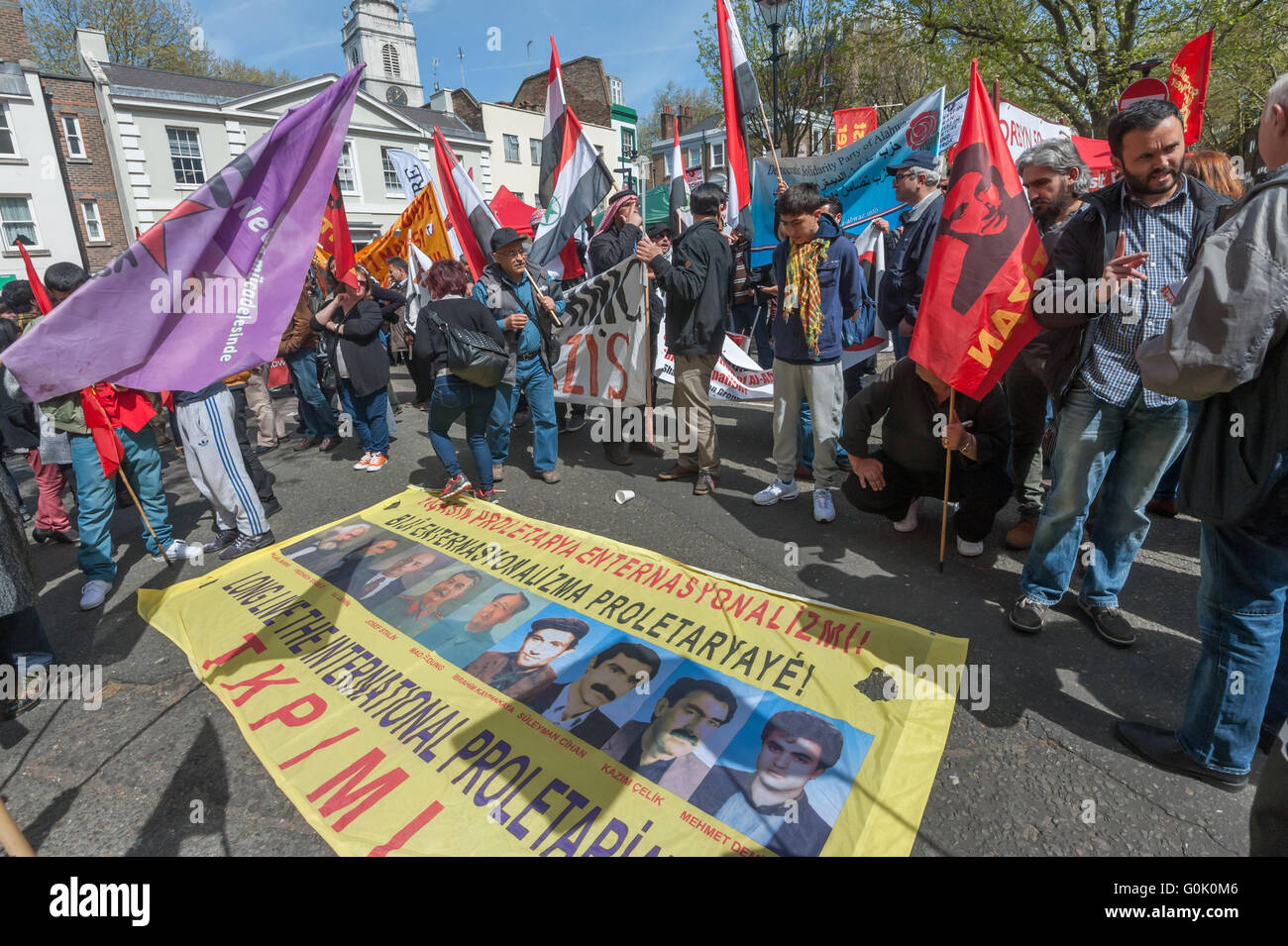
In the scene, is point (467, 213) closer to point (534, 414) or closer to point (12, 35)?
point (534, 414)

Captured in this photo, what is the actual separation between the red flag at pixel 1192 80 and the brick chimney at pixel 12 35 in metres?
34.6

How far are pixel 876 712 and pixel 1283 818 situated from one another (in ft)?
4.35

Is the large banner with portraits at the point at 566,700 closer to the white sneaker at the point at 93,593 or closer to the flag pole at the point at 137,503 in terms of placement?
the white sneaker at the point at 93,593

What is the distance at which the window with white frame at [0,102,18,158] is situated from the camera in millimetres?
22522

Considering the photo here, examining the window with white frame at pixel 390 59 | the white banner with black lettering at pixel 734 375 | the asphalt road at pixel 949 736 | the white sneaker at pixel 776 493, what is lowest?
the asphalt road at pixel 949 736

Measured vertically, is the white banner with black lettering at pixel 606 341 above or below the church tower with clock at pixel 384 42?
below

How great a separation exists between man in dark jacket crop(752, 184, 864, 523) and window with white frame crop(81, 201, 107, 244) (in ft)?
99.0

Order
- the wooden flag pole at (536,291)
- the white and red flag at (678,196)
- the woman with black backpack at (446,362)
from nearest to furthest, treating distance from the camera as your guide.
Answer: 1. the woman with black backpack at (446,362)
2. the wooden flag pole at (536,291)
3. the white and red flag at (678,196)

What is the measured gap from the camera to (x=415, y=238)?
7.69m

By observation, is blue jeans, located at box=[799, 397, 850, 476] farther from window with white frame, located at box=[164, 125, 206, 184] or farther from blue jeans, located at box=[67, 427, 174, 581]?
window with white frame, located at box=[164, 125, 206, 184]

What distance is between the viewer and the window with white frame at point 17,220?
2230cm

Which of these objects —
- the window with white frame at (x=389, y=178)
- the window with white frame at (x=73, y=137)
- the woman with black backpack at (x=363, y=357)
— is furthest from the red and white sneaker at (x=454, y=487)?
the window with white frame at (x=73, y=137)

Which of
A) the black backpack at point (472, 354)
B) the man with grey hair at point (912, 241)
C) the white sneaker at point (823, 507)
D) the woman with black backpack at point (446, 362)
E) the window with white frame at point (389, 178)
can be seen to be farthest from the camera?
the window with white frame at point (389, 178)
